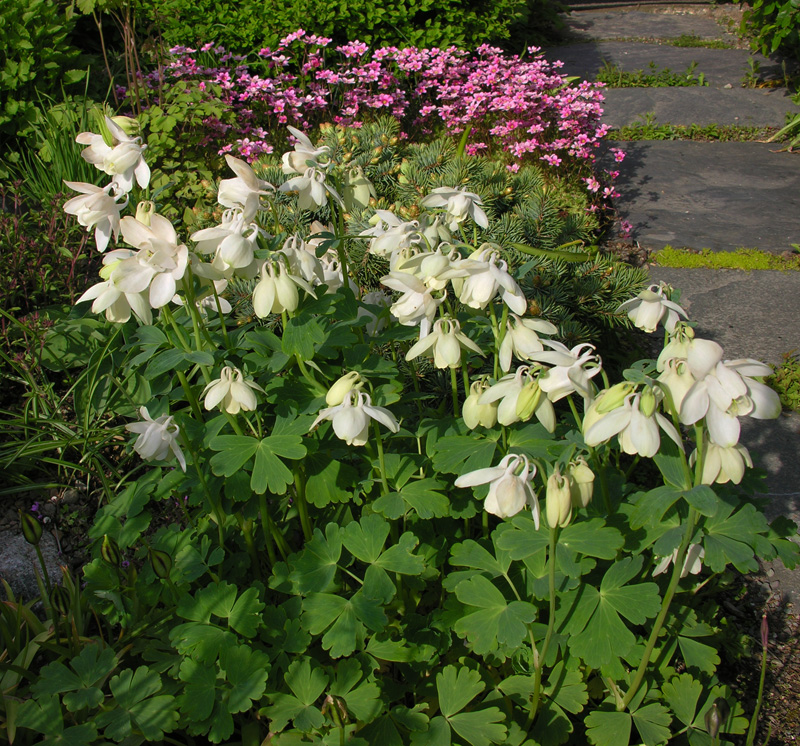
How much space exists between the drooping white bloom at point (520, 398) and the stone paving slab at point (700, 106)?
5.74 metres

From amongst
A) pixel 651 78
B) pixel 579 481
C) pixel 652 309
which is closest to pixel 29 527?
pixel 579 481

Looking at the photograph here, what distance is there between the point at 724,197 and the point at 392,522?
4.41 m

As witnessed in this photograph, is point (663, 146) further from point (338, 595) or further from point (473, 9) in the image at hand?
point (338, 595)

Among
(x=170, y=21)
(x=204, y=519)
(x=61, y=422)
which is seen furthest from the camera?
(x=170, y=21)

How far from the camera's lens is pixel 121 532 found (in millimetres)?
1771

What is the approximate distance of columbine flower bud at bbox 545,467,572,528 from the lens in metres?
1.19

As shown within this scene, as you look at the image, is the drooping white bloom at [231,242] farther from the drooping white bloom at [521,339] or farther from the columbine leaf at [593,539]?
the columbine leaf at [593,539]

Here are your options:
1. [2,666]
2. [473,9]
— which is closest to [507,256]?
[2,666]

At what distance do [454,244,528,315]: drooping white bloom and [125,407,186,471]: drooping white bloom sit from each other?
30.5 inches

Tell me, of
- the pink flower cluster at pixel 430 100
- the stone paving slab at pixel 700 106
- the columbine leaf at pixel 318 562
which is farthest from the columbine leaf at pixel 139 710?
the stone paving slab at pixel 700 106

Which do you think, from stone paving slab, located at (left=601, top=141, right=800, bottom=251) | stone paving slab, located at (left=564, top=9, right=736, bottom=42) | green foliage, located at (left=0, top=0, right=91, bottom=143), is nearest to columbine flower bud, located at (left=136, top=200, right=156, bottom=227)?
green foliage, located at (left=0, top=0, right=91, bottom=143)

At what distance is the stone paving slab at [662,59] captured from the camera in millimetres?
7387

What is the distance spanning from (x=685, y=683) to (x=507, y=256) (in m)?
1.72

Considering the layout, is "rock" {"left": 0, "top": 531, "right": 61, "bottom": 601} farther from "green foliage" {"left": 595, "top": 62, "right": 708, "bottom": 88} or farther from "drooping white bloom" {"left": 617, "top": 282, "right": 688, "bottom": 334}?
"green foliage" {"left": 595, "top": 62, "right": 708, "bottom": 88}
